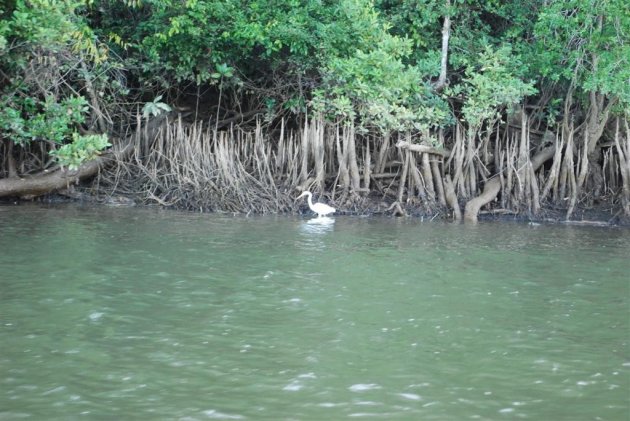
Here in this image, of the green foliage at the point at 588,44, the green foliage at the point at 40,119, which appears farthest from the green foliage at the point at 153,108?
the green foliage at the point at 588,44

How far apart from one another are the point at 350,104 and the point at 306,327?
969 centimetres

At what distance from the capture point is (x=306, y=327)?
8.09m

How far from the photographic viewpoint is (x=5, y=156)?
1739 centimetres

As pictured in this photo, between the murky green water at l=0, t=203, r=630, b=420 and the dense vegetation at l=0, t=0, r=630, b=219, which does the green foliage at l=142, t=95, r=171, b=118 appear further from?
the murky green water at l=0, t=203, r=630, b=420

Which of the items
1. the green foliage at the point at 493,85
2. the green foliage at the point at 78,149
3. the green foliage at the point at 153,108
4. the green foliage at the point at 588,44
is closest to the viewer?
the green foliage at the point at 78,149

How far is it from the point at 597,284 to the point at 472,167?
7.32m

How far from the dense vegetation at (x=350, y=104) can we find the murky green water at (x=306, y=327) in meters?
3.60

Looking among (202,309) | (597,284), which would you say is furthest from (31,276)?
(597,284)

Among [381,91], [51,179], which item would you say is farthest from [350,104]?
[51,179]

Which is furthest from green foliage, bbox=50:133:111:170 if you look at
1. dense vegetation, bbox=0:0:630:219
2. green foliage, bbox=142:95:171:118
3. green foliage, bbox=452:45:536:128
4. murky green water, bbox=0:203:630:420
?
green foliage, bbox=452:45:536:128

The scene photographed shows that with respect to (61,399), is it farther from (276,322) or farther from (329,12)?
(329,12)

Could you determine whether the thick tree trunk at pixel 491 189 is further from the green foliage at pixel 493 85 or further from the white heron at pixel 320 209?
the white heron at pixel 320 209

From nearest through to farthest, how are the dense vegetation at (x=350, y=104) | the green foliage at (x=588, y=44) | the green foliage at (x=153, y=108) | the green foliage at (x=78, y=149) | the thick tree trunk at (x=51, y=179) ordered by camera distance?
the green foliage at (x=78, y=149), the green foliage at (x=588, y=44), the dense vegetation at (x=350, y=104), the thick tree trunk at (x=51, y=179), the green foliage at (x=153, y=108)

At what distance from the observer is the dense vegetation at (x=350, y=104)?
16.3 meters
